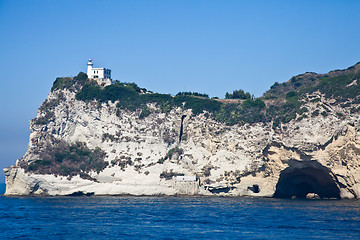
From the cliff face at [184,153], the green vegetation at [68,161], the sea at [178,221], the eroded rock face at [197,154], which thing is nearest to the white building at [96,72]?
the eroded rock face at [197,154]

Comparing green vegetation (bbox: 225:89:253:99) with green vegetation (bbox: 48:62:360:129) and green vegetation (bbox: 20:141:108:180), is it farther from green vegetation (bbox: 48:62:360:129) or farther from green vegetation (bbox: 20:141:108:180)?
green vegetation (bbox: 20:141:108:180)

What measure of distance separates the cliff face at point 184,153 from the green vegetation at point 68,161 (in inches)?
5.7

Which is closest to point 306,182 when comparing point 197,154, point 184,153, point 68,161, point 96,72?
point 197,154

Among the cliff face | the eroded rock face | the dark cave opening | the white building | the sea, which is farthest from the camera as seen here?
the white building

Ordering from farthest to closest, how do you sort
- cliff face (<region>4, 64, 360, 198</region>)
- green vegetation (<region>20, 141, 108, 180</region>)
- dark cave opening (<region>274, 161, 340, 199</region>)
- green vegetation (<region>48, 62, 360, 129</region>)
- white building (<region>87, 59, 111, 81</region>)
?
white building (<region>87, 59, 111, 81</region>), green vegetation (<region>20, 141, 108, 180</region>), green vegetation (<region>48, 62, 360, 129</region>), dark cave opening (<region>274, 161, 340, 199</region>), cliff face (<region>4, 64, 360, 198</region>)

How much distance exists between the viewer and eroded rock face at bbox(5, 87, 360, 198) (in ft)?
204

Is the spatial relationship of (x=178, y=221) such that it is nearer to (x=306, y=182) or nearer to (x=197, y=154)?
(x=197, y=154)

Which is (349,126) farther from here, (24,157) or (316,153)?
(24,157)

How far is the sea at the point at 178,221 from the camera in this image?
3528 cm

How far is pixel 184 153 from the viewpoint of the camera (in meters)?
72.8

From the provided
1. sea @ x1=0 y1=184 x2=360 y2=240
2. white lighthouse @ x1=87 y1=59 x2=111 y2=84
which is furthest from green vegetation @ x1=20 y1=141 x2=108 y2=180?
white lighthouse @ x1=87 y1=59 x2=111 y2=84

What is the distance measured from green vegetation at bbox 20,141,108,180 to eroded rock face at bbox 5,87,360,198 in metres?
0.88

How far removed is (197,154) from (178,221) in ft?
101

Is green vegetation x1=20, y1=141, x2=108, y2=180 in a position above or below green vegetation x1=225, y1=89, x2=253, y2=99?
below
